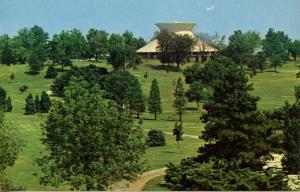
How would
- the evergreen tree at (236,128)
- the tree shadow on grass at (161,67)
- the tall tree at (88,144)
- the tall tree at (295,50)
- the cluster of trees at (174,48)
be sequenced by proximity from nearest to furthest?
the tall tree at (88,144), the evergreen tree at (236,128), the tree shadow on grass at (161,67), the cluster of trees at (174,48), the tall tree at (295,50)

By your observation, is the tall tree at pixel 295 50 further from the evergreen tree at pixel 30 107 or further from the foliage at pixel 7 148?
the foliage at pixel 7 148

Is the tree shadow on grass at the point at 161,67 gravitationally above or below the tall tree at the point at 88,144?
above

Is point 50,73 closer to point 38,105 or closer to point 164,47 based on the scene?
point 38,105

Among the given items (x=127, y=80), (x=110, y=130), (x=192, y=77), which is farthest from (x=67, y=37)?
(x=110, y=130)

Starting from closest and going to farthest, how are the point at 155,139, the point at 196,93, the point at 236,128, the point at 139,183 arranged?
the point at 139,183, the point at 236,128, the point at 155,139, the point at 196,93

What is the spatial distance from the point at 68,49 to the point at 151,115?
20.3 m

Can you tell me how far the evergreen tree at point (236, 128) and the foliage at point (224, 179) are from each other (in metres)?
1.59

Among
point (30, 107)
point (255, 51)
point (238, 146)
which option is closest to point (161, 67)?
point (255, 51)

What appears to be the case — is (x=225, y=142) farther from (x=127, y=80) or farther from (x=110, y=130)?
(x=127, y=80)

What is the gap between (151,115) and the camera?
117 ft

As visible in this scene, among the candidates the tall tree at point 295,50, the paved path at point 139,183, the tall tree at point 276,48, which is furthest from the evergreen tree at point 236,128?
the tall tree at point 295,50

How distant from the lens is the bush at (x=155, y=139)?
27.5 m

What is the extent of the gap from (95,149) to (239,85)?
23.6 feet

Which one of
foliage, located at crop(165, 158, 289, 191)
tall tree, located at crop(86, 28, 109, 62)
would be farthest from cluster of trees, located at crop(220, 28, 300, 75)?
foliage, located at crop(165, 158, 289, 191)
